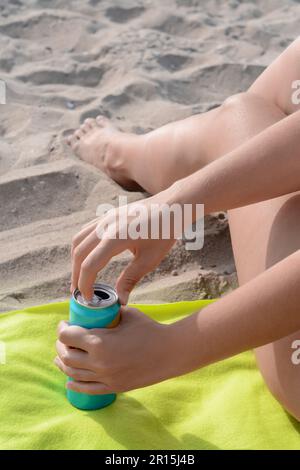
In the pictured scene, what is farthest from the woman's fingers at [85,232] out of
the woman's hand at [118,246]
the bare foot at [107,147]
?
the bare foot at [107,147]

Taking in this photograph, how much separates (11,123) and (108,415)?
133cm

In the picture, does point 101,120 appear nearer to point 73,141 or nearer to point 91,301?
point 73,141

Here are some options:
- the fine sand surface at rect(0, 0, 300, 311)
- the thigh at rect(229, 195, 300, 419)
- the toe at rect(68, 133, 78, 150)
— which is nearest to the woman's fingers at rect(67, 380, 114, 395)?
the thigh at rect(229, 195, 300, 419)

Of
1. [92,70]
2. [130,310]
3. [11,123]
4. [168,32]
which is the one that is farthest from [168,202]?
[168,32]

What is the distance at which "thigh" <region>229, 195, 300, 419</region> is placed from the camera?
4.19 ft

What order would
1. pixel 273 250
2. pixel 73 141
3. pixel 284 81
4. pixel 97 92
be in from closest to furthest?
pixel 273 250 < pixel 284 81 < pixel 73 141 < pixel 97 92

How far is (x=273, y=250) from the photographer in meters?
1.34

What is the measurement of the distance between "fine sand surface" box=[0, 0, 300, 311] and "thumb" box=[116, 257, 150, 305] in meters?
0.43

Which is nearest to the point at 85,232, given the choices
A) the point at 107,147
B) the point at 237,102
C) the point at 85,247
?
the point at 85,247

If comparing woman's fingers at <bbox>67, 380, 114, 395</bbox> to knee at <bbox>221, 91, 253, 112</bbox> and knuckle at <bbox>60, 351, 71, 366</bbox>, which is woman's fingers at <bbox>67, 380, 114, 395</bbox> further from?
knee at <bbox>221, 91, 253, 112</bbox>

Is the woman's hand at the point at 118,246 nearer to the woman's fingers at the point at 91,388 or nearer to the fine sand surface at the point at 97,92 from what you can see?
the woman's fingers at the point at 91,388

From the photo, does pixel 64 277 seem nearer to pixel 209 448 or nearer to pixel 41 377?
pixel 41 377

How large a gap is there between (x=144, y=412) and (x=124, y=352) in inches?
8.8

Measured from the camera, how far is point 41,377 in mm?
1390
